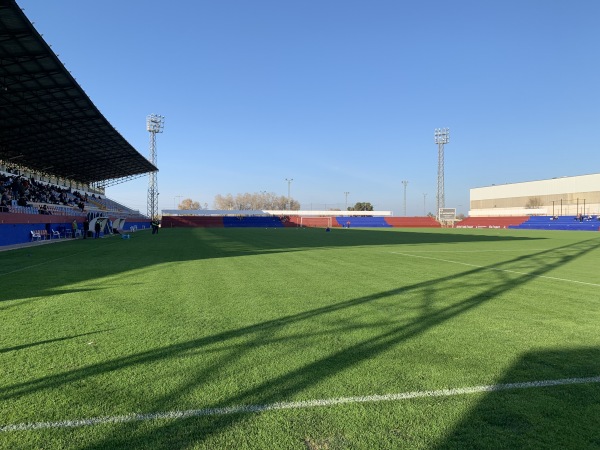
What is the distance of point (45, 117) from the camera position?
28.5 meters

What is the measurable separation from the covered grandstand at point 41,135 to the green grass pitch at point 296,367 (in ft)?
49.0

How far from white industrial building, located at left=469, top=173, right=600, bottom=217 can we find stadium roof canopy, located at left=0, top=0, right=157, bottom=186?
9254cm

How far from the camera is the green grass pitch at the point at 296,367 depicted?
9.33 ft

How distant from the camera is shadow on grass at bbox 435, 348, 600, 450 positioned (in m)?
2.73

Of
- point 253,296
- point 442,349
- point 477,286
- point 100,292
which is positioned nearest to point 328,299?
point 253,296

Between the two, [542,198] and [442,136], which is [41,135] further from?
[542,198]

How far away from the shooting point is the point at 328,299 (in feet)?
24.6

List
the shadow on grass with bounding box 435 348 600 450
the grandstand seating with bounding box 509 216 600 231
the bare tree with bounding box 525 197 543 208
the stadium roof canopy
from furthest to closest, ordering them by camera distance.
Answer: the bare tree with bounding box 525 197 543 208
the grandstand seating with bounding box 509 216 600 231
the stadium roof canopy
the shadow on grass with bounding box 435 348 600 450

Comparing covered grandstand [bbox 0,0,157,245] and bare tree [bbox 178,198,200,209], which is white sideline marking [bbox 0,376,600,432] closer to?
covered grandstand [bbox 0,0,157,245]

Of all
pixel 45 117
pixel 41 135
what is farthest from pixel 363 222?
pixel 45 117

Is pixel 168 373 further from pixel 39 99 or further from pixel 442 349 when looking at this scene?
pixel 39 99

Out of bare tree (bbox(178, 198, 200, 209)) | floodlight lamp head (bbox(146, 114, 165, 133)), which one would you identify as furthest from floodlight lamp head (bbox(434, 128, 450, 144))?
bare tree (bbox(178, 198, 200, 209))

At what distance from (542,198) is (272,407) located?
115595mm

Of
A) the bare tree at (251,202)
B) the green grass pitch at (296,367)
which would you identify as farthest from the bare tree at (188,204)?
the green grass pitch at (296,367)
